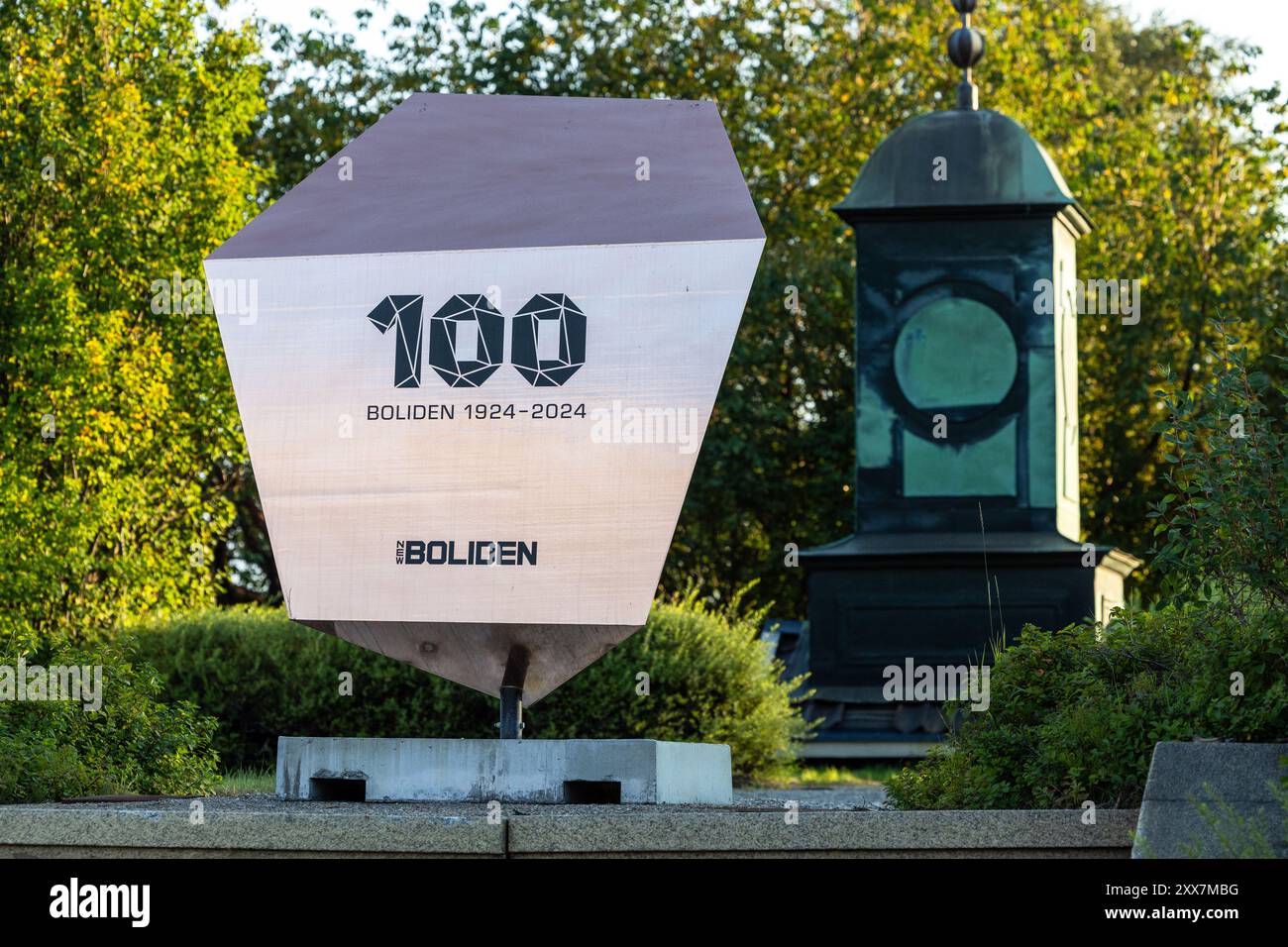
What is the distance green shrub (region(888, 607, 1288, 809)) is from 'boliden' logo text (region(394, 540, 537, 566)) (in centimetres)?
184

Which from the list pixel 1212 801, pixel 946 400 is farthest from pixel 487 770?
pixel 946 400

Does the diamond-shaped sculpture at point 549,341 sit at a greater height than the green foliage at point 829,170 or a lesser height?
lesser

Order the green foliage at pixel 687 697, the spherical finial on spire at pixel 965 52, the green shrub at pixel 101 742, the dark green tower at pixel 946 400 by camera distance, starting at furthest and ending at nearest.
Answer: the spherical finial on spire at pixel 965 52, the dark green tower at pixel 946 400, the green foliage at pixel 687 697, the green shrub at pixel 101 742

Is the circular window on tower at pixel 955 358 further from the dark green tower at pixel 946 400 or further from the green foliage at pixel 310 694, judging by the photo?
the green foliage at pixel 310 694

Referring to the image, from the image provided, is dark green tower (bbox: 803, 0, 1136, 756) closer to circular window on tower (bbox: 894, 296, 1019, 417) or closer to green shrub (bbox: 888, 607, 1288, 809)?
circular window on tower (bbox: 894, 296, 1019, 417)

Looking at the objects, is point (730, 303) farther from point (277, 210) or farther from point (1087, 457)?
point (1087, 457)

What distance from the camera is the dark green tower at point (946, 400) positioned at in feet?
46.0

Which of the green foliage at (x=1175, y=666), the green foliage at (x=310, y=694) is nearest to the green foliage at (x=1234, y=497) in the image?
the green foliage at (x=1175, y=666)

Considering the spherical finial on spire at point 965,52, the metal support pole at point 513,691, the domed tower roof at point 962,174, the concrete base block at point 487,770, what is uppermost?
the spherical finial on spire at point 965,52

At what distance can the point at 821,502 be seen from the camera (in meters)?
23.7

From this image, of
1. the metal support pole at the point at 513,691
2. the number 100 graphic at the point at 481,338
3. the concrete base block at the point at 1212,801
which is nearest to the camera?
→ the concrete base block at the point at 1212,801
